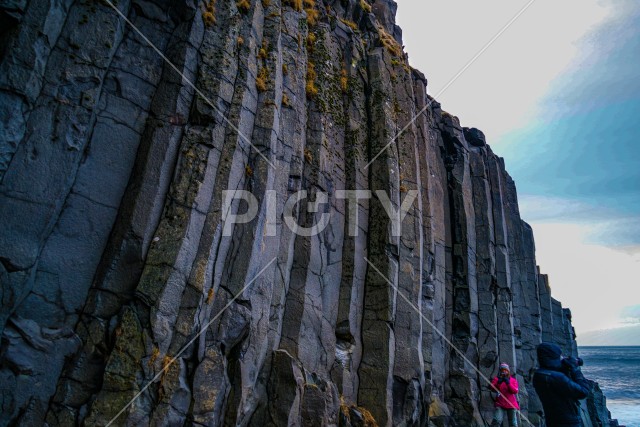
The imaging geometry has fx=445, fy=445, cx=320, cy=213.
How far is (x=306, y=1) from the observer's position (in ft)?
64.1

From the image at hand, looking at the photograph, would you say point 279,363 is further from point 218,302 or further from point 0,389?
point 0,389

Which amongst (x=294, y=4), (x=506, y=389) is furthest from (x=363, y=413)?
(x=294, y=4)

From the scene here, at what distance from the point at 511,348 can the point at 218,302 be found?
21370 mm

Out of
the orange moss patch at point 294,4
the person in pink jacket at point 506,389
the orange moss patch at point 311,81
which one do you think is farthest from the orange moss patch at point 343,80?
the person in pink jacket at point 506,389

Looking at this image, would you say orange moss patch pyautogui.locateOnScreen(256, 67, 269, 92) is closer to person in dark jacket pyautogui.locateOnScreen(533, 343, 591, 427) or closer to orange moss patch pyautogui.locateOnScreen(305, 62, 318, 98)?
orange moss patch pyautogui.locateOnScreen(305, 62, 318, 98)

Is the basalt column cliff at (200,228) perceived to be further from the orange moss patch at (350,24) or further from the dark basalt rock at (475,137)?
the dark basalt rock at (475,137)

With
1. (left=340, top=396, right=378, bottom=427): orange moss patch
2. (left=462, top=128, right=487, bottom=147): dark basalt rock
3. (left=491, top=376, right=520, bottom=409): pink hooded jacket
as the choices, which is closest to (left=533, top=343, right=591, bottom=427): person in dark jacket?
(left=340, top=396, right=378, bottom=427): orange moss patch

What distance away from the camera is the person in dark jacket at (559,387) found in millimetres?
8758

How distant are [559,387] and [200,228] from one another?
28.7ft

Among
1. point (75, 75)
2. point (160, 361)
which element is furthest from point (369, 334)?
point (75, 75)

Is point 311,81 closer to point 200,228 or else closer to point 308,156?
point 308,156

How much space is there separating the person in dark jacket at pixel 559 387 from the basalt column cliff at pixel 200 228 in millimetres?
5689

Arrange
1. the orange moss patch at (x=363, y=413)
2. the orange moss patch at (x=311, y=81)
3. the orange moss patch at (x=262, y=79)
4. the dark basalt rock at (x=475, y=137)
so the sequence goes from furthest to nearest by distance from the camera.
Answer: the dark basalt rock at (x=475, y=137)
the orange moss patch at (x=311, y=81)
the orange moss patch at (x=262, y=79)
the orange moss patch at (x=363, y=413)

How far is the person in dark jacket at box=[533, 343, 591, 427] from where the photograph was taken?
876 cm
